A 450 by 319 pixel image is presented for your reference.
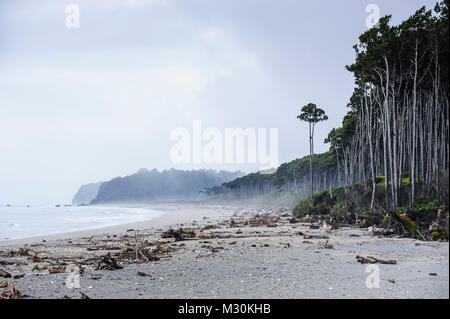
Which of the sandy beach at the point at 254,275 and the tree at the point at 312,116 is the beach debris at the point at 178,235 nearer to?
the sandy beach at the point at 254,275

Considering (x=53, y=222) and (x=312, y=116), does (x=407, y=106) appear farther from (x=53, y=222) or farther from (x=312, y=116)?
(x=53, y=222)

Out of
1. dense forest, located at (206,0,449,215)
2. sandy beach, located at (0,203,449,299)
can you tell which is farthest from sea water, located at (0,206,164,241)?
dense forest, located at (206,0,449,215)

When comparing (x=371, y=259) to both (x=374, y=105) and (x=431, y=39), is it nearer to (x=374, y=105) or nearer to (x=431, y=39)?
(x=431, y=39)

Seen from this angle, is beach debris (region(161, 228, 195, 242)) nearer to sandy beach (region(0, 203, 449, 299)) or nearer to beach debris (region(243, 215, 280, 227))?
sandy beach (region(0, 203, 449, 299))

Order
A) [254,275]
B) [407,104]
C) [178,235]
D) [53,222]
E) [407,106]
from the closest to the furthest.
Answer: [254,275]
[178,235]
[407,106]
[407,104]
[53,222]

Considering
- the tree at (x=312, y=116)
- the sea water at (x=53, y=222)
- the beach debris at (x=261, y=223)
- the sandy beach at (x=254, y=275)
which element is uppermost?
the tree at (x=312, y=116)

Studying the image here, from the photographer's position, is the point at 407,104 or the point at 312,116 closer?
the point at 407,104

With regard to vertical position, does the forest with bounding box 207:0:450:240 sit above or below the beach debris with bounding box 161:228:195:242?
above

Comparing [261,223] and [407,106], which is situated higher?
[407,106]

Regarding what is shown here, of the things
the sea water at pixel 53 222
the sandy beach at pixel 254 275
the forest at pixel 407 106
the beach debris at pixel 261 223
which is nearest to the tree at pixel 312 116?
the forest at pixel 407 106

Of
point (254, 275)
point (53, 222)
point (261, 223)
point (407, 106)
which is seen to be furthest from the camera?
point (53, 222)

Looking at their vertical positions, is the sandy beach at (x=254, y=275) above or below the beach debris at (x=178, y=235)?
above

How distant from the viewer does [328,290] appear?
5090mm

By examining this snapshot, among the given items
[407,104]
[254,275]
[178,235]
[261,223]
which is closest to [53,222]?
[261,223]
